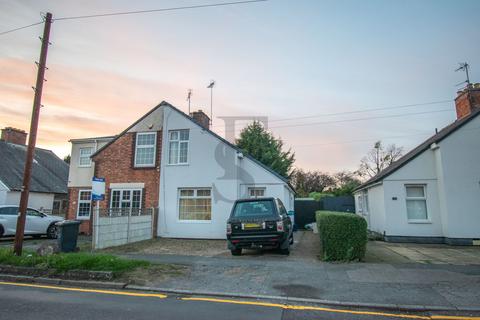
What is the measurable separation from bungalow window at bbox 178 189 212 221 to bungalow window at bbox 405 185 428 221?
10.1 m

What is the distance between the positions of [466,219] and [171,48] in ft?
48.0

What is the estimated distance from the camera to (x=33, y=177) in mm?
26641

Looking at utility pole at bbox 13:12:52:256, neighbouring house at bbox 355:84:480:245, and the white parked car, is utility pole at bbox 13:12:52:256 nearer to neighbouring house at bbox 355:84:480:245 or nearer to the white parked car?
the white parked car

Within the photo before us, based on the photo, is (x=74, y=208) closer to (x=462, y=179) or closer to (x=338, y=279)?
(x=338, y=279)

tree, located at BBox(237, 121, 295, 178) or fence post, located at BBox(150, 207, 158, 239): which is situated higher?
tree, located at BBox(237, 121, 295, 178)

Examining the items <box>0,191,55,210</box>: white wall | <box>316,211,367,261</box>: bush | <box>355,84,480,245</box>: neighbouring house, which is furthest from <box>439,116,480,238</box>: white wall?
<box>0,191,55,210</box>: white wall

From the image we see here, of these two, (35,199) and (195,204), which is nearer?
(195,204)

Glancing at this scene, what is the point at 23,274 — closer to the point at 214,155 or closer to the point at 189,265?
the point at 189,265

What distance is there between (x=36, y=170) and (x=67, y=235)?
20.1 metres

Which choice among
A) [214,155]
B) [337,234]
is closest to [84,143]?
[214,155]

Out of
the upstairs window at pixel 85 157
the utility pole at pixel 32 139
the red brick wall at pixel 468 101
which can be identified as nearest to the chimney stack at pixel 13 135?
the upstairs window at pixel 85 157

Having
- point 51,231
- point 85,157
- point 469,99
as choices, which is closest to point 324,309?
point 469,99

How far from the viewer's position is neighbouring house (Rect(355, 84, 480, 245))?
14.1m

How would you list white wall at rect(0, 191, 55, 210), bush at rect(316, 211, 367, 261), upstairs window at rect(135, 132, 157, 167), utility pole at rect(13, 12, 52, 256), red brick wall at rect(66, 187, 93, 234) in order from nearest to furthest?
bush at rect(316, 211, 367, 261)
utility pole at rect(13, 12, 52, 256)
upstairs window at rect(135, 132, 157, 167)
red brick wall at rect(66, 187, 93, 234)
white wall at rect(0, 191, 55, 210)
